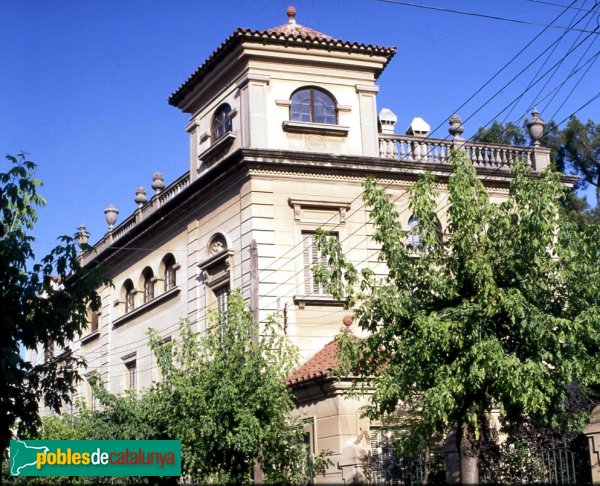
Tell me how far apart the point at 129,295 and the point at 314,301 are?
11788mm

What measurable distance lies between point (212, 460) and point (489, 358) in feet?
24.0

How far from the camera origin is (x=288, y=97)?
28.7m

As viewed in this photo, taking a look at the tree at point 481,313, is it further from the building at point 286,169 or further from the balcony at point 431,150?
the balcony at point 431,150

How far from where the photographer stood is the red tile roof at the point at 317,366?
76.3ft

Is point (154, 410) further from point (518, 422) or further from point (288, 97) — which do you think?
point (288, 97)

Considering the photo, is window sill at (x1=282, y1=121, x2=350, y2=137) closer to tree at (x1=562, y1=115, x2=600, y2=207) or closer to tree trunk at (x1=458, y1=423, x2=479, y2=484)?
tree trunk at (x1=458, y1=423, x2=479, y2=484)

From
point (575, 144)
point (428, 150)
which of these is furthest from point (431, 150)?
point (575, 144)

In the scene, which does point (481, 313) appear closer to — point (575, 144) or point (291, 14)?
point (291, 14)

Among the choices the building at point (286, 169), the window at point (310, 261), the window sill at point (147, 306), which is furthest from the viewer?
the window sill at point (147, 306)

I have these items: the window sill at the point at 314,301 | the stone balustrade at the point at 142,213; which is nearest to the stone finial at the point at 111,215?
the stone balustrade at the point at 142,213

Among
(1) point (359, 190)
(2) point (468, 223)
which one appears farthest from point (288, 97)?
(2) point (468, 223)

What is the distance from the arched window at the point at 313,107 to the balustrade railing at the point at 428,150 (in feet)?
5.65

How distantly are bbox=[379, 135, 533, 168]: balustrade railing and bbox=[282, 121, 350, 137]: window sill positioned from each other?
1.42 metres

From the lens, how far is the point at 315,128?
93.2 ft
